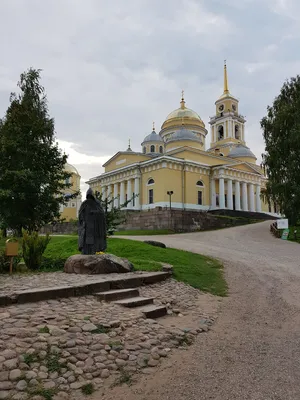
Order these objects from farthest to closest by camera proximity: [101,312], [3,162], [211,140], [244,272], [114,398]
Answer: [211,140] < [3,162] < [244,272] < [101,312] < [114,398]

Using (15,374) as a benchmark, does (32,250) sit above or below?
above

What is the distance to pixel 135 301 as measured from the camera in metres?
6.43

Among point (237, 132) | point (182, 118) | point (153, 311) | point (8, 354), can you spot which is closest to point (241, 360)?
point (153, 311)

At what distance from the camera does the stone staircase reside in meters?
6.19

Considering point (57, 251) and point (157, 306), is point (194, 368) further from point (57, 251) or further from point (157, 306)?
point (57, 251)

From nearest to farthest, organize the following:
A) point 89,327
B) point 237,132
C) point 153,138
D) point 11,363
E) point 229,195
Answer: point 11,363
point 89,327
point 229,195
point 153,138
point 237,132

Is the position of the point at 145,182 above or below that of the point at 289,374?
above

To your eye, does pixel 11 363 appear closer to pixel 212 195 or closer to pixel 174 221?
pixel 174 221

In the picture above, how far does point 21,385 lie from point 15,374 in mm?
175

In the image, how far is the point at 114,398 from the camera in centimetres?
349

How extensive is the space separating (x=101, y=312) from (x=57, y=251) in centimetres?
939

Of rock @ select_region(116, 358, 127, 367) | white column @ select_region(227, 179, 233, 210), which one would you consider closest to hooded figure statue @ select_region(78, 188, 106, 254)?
rock @ select_region(116, 358, 127, 367)

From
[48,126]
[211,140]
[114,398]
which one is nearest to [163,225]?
[48,126]

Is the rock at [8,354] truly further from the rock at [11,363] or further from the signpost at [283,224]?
the signpost at [283,224]
